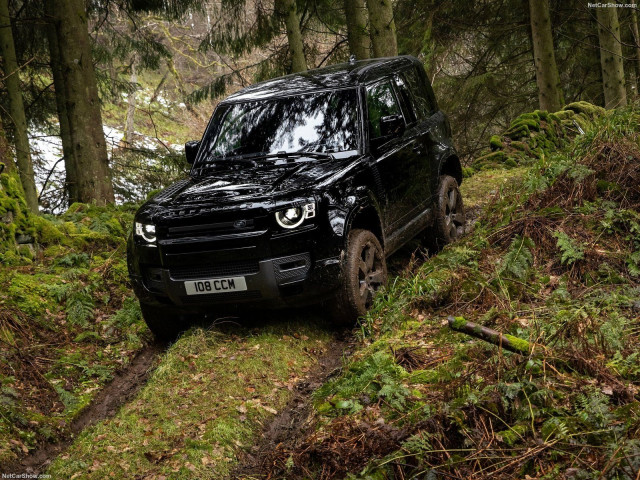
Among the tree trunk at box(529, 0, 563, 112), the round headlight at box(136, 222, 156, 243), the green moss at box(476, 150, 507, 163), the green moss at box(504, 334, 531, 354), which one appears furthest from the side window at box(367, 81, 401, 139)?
the tree trunk at box(529, 0, 563, 112)

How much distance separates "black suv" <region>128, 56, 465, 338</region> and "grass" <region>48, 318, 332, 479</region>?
39 centimetres

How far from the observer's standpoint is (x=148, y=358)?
6.48 meters

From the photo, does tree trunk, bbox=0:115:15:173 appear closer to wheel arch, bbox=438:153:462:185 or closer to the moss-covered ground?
the moss-covered ground

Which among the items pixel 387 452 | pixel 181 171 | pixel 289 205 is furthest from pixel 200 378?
pixel 181 171

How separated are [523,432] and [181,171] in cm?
1373

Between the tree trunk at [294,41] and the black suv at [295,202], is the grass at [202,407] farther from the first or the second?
the tree trunk at [294,41]

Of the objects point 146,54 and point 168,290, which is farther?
point 146,54

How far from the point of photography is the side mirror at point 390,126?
21.6ft

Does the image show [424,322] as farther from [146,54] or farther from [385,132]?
[146,54]

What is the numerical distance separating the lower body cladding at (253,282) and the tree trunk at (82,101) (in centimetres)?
623

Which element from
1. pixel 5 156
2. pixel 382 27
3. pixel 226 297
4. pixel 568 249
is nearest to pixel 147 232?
pixel 226 297

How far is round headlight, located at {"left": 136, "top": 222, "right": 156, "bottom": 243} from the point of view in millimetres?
5988

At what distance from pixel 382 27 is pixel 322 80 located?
5843 mm

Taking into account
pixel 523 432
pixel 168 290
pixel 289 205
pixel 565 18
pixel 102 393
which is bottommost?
pixel 102 393
